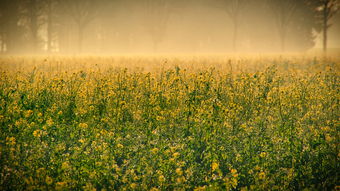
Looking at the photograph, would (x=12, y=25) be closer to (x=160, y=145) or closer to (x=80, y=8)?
(x=80, y=8)

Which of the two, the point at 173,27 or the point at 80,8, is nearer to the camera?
the point at 80,8

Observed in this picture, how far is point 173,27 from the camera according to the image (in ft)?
178

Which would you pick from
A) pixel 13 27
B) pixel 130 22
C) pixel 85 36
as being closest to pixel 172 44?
Result: pixel 130 22

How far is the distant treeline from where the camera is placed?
3856cm

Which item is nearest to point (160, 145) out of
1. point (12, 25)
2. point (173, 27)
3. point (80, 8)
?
point (80, 8)

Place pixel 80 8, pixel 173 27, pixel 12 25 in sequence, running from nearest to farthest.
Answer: pixel 80 8 → pixel 12 25 → pixel 173 27

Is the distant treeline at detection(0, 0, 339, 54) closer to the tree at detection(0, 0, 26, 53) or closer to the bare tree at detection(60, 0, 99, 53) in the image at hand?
the tree at detection(0, 0, 26, 53)

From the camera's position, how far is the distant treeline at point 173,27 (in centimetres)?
3856

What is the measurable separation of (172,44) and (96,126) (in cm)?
5083

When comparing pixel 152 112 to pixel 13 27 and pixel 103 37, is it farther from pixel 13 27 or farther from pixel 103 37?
pixel 103 37

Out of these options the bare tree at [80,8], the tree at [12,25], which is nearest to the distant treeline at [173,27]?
the tree at [12,25]

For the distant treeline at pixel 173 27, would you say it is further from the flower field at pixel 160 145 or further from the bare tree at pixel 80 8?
the flower field at pixel 160 145

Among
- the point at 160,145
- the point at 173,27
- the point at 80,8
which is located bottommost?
the point at 160,145

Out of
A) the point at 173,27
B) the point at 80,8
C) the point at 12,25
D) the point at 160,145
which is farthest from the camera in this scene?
the point at 173,27
